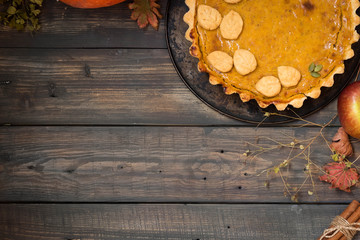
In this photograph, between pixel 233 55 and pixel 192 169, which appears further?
pixel 192 169

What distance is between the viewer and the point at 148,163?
1319 mm

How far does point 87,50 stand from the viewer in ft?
4.29

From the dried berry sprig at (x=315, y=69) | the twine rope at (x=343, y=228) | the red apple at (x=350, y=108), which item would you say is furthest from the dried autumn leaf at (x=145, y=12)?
the twine rope at (x=343, y=228)

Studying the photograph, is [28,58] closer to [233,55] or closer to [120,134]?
[120,134]

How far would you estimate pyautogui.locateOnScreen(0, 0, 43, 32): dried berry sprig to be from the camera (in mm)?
1279

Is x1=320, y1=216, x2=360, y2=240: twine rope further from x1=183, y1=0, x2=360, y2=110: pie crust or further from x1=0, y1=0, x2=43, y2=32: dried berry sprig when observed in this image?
x1=0, y1=0, x2=43, y2=32: dried berry sprig

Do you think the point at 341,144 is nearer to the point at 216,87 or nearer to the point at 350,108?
the point at 350,108

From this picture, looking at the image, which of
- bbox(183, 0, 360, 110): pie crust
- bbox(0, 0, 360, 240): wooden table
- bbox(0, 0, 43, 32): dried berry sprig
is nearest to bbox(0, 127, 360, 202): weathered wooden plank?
bbox(0, 0, 360, 240): wooden table

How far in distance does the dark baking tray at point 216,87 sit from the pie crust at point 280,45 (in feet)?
0.25

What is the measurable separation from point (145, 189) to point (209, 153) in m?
0.23

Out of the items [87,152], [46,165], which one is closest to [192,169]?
[87,152]

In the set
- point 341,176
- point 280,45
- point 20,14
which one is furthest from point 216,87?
point 20,14

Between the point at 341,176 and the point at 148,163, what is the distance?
59cm

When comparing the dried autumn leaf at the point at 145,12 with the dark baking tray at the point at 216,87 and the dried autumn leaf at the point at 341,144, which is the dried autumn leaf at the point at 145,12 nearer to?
the dark baking tray at the point at 216,87
